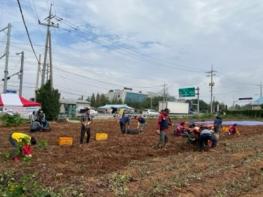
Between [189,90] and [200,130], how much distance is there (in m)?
73.5

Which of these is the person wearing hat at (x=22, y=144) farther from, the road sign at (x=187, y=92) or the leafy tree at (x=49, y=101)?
the road sign at (x=187, y=92)

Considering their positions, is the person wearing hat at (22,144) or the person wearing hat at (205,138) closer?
the person wearing hat at (22,144)

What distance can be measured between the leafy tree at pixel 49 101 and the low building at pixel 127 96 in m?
90.5

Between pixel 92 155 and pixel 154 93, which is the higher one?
pixel 154 93

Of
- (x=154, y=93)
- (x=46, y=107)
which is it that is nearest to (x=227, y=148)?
(x=46, y=107)

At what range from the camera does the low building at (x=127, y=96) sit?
445 ft

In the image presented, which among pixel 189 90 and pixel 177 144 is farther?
pixel 189 90

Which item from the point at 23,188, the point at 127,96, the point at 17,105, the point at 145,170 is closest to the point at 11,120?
the point at 17,105

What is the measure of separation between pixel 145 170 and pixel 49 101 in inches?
1256

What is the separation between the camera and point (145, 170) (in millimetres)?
11023

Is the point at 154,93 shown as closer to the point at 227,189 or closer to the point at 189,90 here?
the point at 189,90

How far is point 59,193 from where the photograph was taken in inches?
319

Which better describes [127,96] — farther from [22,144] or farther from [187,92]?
[22,144]

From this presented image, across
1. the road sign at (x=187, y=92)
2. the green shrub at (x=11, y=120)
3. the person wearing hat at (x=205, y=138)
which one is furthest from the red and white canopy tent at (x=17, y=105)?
the road sign at (x=187, y=92)
